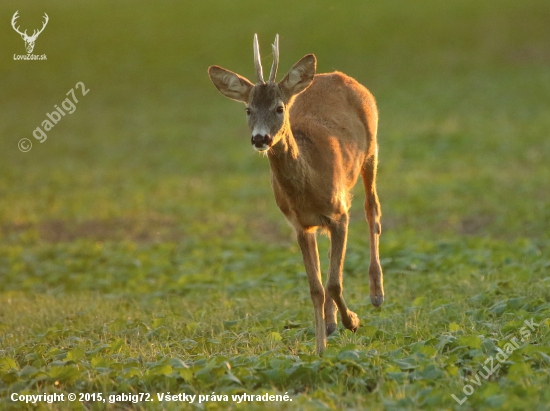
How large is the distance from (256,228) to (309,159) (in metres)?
7.03

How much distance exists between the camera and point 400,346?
6363 millimetres

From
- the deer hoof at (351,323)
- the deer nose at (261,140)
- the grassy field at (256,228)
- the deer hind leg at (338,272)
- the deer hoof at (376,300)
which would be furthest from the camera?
the deer hoof at (376,300)

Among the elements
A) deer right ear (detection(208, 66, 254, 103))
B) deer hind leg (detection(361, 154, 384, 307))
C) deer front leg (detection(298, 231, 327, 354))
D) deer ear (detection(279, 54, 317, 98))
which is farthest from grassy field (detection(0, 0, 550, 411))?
deer ear (detection(279, 54, 317, 98))

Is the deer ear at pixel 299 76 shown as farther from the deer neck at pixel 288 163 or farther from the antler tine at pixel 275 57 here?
the deer neck at pixel 288 163

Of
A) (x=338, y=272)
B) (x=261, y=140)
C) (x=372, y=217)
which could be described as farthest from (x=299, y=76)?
(x=372, y=217)

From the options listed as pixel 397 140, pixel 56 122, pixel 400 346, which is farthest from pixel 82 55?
pixel 400 346

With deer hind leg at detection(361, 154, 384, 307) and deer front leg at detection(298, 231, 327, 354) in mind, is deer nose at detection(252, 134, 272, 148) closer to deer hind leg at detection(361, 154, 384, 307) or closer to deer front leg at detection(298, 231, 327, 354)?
deer front leg at detection(298, 231, 327, 354)

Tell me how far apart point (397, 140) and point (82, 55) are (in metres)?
18.7

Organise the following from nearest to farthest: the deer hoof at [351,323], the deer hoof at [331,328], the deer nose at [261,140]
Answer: the deer nose at [261,140] < the deer hoof at [351,323] < the deer hoof at [331,328]

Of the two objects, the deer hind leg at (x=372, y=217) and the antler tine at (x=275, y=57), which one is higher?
the antler tine at (x=275, y=57)

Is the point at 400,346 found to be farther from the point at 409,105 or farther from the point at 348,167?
the point at 409,105

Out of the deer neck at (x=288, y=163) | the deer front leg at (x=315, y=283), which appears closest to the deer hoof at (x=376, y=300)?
the deer front leg at (x=315, y=283)

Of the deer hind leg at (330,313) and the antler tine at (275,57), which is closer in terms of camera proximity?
the antler tine at (275,57)

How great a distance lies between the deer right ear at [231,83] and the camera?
6.66 metres
